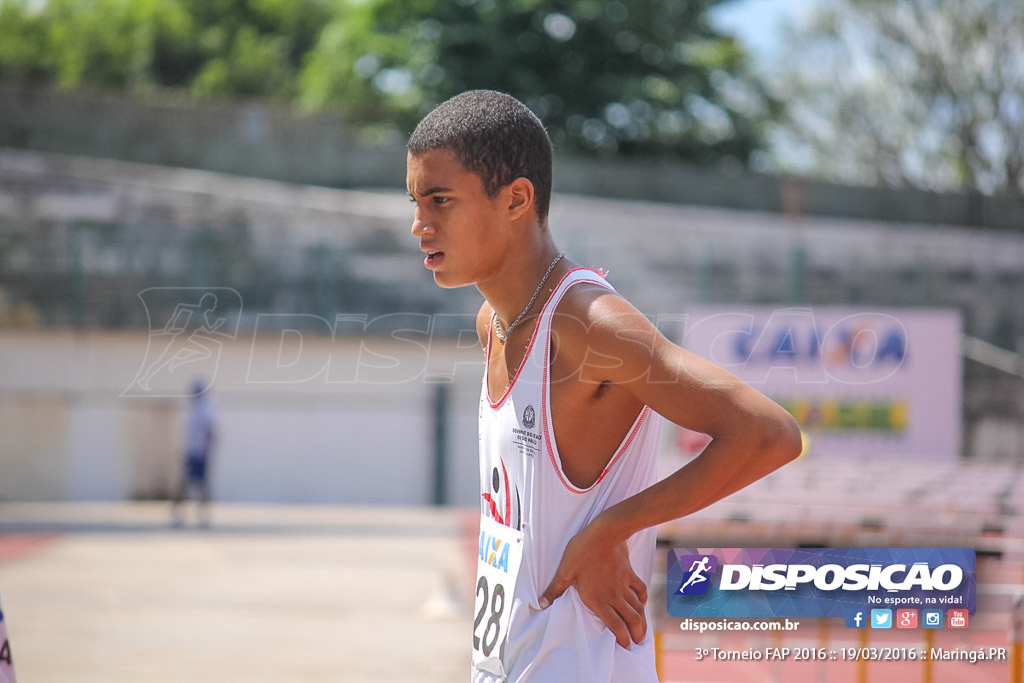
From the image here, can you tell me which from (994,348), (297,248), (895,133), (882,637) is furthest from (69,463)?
(895,133)

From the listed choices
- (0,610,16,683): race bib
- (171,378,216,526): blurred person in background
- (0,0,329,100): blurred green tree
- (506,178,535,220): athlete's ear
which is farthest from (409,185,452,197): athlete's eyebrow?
(0,0,329,100): blurred green tree

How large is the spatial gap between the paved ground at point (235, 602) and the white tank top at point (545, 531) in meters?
4.59

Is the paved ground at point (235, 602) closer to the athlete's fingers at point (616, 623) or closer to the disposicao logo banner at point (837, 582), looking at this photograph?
the disposicao logo banner at point (837, 582)

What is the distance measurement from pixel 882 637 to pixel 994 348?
16.2 metres

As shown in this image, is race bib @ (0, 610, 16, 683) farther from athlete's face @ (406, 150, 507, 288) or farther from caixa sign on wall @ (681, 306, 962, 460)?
caixa sign on wall @ (681, 306, 962, 460)

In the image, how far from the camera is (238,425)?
17.5 m

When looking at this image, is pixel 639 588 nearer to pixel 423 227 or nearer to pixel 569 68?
pixel 423 227

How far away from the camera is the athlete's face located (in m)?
2.14

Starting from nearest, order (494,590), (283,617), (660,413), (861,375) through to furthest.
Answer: (660,413) < (494,590) < (283,617) < (861,375)

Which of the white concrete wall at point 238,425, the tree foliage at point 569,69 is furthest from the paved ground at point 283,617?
the tree foliage at point 569,69

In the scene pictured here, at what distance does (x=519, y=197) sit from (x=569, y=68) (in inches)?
1014

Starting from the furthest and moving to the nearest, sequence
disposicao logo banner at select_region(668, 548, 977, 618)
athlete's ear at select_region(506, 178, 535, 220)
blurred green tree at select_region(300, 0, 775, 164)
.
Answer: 1. blurred green tree at select_region(300, 0, 775, 164)
2. disposicao logo banner at select_region(668, 548, 977, 618)
3. athlete's ear at select_region(506, 178, 535, 220)

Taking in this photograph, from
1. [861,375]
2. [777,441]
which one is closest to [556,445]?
[777,441]

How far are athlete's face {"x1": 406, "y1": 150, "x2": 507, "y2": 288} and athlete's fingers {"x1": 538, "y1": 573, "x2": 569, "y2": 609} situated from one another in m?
0.60
